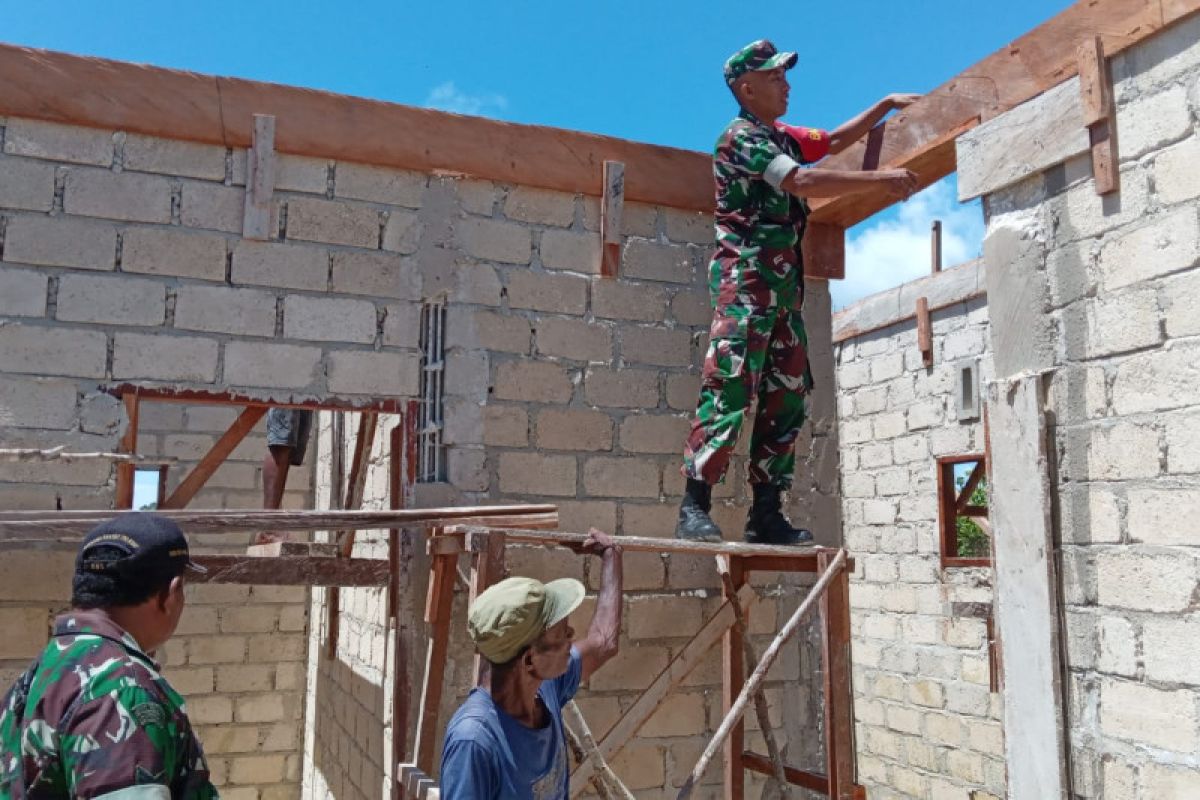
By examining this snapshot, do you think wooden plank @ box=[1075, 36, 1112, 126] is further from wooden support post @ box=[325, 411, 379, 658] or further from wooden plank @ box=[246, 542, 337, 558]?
wooden plank @ box=[246, 542, 337, 558]

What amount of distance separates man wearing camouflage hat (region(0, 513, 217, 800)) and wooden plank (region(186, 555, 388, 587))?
7.92ft

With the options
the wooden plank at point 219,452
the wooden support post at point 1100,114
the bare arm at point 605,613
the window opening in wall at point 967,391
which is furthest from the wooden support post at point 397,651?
the window opening in wall at point 967,391

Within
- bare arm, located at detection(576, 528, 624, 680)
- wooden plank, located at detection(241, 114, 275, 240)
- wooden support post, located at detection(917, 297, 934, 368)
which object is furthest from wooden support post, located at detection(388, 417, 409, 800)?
wooden support post, located at detection(917, 297, 934, 368)

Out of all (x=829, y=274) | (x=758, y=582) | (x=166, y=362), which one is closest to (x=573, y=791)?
(x=758, y=582)

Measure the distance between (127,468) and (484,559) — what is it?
1.72m

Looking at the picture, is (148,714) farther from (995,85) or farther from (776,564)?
(995,85)

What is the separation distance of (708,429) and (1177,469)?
1.82 meters

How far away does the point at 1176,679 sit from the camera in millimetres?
3619

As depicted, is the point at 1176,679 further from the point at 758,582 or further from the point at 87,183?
the point at 87,183

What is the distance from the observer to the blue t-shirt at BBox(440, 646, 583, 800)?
2428 mm

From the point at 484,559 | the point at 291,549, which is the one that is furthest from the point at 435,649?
the point at 291,549

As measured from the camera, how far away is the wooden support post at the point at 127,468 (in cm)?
445

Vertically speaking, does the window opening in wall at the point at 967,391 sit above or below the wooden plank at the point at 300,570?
above

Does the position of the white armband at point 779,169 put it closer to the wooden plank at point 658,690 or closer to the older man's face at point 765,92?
the older man's face at point 765,92
